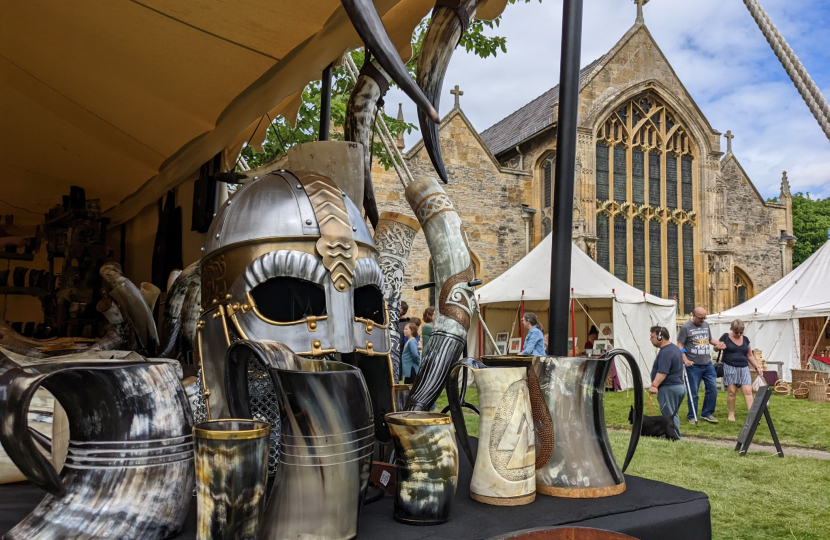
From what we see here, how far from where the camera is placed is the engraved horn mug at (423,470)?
0.95 metres

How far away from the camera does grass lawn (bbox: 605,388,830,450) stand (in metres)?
5.66

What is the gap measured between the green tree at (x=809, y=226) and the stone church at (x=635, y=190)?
17.1 m

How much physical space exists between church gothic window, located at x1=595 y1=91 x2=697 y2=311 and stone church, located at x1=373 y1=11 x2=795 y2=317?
28 millimetres

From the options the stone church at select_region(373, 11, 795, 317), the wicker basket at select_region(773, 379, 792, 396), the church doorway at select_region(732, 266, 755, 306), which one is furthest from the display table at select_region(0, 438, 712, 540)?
the church doorway at select_region(732, 266, 755, 306)

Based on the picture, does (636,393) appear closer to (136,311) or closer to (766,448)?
(136,311)

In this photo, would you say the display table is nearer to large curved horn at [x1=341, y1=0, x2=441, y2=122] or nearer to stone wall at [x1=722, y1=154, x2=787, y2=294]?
large curved horn at [x1=341, y1=0, x2=441, y2=122]

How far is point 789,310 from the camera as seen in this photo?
11.5m

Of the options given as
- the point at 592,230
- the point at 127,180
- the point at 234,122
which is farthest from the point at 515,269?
the point at 234,122

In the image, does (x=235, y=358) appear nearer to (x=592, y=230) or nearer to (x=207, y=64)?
(x=207, y=64)

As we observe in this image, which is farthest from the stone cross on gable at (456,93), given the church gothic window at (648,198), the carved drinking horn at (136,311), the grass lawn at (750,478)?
the carved drinking horn at (136,311)

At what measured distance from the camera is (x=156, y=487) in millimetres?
866

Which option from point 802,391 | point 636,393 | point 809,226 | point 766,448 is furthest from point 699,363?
point 809,226

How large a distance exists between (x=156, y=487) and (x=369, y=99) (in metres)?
1.51

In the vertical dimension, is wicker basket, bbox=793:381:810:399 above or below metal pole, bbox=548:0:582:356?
below
